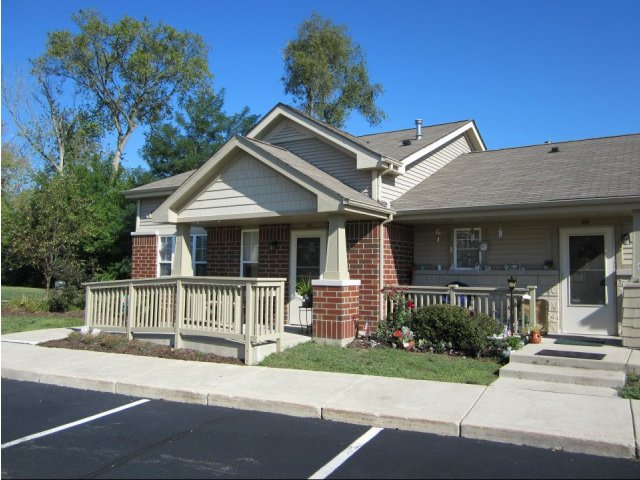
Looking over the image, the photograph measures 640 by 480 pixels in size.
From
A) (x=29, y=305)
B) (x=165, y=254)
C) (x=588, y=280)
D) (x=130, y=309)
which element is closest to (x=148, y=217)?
(x=165, y=254)

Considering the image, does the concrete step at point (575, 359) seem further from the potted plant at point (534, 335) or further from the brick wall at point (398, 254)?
the brick wall at point (398, 254)

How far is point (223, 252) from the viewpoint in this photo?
45.4ft

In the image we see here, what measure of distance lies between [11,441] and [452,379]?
5.50m

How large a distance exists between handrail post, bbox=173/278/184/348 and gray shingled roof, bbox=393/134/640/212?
4.89 meters

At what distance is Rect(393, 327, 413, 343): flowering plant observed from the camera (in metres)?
9.89

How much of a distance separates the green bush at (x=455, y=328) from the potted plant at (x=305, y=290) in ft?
7.75

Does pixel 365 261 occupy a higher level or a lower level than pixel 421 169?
lower

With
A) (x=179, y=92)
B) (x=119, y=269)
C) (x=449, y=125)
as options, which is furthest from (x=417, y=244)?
(x=179, y=92)

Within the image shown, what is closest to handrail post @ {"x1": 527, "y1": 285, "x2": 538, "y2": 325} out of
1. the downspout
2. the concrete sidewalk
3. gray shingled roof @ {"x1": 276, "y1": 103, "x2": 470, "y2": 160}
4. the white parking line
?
the downspout

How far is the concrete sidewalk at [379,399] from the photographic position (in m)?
5.28

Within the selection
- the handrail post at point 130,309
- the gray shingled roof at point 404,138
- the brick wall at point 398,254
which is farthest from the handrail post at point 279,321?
the gray shingled roof at point 404,138

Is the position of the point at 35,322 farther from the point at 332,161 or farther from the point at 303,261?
the point at 332,161

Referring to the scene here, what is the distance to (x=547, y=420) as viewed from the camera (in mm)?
5598

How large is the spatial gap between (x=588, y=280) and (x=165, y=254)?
1228cm
